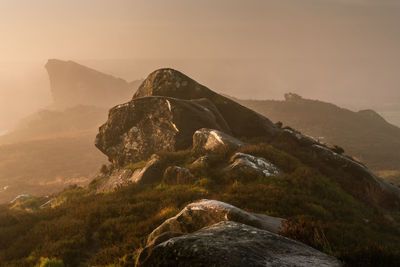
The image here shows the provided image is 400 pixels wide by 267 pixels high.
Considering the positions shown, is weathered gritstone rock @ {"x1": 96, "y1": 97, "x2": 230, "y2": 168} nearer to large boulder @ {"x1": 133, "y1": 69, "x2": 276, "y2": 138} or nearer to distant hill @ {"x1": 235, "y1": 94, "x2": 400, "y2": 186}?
large boulder @ {"x1": 133, "y1": 69, "x2": 276, "y2": 138}

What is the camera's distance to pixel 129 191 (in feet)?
43.2

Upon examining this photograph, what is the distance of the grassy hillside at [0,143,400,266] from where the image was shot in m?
6.74

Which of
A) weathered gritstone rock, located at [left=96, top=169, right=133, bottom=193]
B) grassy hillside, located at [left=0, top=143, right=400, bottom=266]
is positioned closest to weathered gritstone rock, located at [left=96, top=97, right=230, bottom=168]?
weathered gritstone rock, located at [left=96, top=169, right=133, bottom=193]

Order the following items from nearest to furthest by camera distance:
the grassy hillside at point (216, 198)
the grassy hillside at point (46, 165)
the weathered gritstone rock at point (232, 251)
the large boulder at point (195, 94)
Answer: the weathered gritstone rock at point (232, 251), the grassy hillside at point (216, 198), the large boulder at point (195, 94), the grassy hillside at point (46, 165)

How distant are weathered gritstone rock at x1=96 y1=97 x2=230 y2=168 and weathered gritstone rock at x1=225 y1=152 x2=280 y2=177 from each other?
5.46 meters

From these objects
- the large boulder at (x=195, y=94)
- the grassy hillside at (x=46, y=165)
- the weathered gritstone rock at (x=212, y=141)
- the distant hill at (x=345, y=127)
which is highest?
the large boulder at (x=195, y=94)

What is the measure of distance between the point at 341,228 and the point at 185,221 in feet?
17.5

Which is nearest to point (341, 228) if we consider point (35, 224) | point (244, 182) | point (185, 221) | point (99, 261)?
point (244, 182)

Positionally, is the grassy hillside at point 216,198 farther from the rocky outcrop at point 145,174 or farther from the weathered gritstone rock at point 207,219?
the rocky outcrop at point 145,174

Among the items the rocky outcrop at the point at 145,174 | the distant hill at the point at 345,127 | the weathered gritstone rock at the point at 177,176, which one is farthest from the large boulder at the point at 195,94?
the distant hill at the point at 345,127

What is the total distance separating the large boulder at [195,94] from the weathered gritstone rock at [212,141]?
5.30 metres

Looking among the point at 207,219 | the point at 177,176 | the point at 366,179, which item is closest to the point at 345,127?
the point at 366,179

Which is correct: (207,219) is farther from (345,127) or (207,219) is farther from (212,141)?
(345,127)

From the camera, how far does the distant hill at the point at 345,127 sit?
5953 centimetres
